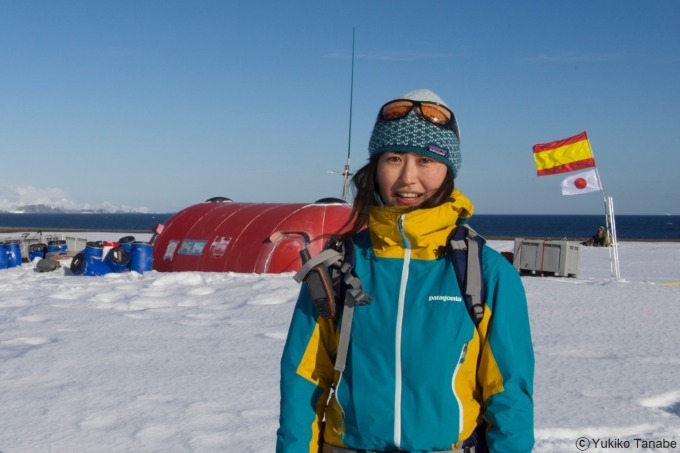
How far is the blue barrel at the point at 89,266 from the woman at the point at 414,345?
1271 cm

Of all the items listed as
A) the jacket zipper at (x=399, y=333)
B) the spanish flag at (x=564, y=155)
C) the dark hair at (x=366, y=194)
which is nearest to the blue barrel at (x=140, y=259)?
the spanish flag at (x=564, y=155)

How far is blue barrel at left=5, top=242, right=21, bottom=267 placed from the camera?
1650 cm

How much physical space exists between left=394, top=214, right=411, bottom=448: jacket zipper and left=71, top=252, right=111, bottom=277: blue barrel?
42.3 feet

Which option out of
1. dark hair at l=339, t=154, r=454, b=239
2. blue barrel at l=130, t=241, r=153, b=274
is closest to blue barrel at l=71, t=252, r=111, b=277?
blue barrel at l=130, t=241, r=153, b=274

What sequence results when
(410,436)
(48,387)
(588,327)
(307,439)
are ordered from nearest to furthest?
(410,436)
(307,439)
(48,387)
(588,327)

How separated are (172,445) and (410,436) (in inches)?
105

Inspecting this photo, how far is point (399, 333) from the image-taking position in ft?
6.10

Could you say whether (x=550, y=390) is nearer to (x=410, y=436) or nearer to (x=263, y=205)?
(x=410, y=436)

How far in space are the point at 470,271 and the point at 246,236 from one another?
1231 cm

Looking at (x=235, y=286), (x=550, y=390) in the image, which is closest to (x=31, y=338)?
(x=235, y=286)

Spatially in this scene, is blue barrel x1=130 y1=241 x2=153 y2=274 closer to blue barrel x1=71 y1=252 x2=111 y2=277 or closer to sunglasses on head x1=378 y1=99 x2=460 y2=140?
blue barrel x1=71 y1=252 x2=111 y2=277

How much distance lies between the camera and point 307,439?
1.95m

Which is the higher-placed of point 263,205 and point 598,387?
point 263,205

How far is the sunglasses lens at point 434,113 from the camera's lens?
2.04 meters
